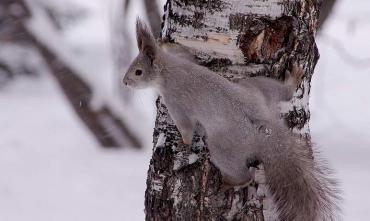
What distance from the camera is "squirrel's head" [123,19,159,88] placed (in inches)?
73.9

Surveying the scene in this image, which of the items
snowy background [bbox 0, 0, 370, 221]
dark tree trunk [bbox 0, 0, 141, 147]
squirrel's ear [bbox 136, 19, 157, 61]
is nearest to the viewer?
squirrel's ear [bbox 136, 19, 157, 61]

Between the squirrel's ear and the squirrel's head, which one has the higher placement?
the squirrel's ear

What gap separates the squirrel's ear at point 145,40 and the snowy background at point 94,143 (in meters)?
1.02

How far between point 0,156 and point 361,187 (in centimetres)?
315

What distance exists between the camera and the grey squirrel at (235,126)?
1854mm

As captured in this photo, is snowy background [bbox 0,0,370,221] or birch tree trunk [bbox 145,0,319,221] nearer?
birch tree trunk [bbox 145,0,319,221]

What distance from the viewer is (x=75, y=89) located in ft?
18.1

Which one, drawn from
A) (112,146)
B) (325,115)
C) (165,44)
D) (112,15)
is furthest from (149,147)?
(165,44)

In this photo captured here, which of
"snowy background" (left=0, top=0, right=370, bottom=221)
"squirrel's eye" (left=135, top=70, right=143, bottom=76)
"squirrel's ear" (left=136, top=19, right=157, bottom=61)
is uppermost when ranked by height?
"snowy background" (left=0, top=0, right=370, bottom=221)

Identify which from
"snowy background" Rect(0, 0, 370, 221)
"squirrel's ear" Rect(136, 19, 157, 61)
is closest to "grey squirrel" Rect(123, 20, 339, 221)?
"squirrel's ear" Rect(136, 19, 157, 61)

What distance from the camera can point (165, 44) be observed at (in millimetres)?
2016

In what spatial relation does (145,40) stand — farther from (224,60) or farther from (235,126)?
(235,126)

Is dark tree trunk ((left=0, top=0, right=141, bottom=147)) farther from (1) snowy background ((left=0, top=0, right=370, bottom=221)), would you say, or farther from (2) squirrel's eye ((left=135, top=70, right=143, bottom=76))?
(2) squirrel's eye ((left=135, top=70, right=143, bottom=76))

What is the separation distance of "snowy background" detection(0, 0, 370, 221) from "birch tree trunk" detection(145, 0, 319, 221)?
982 mm
